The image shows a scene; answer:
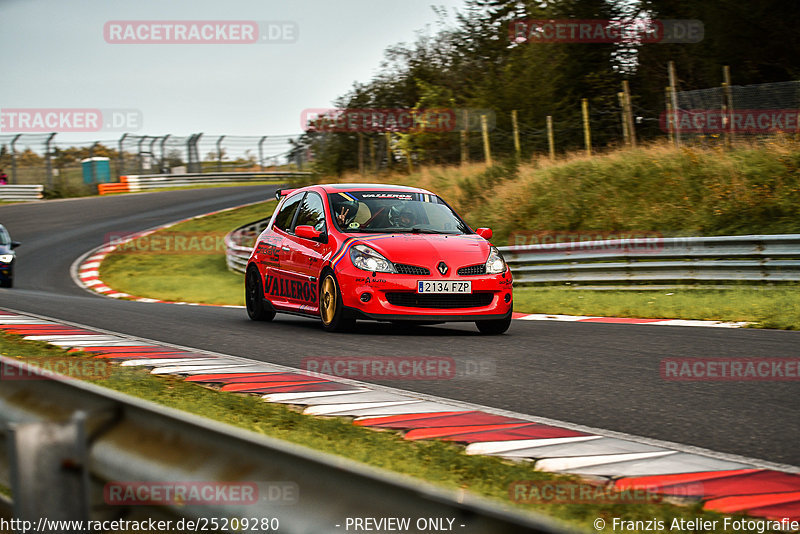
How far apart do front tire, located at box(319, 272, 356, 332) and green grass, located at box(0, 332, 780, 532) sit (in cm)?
316

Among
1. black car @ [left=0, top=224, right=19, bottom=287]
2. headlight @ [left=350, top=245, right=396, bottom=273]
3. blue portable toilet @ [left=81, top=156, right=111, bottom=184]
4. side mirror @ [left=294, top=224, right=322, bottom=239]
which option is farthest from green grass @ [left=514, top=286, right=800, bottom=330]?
blue portable toilet @ [left=81, top=156, right=111, bottom=184]

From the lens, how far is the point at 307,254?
10.0 meters

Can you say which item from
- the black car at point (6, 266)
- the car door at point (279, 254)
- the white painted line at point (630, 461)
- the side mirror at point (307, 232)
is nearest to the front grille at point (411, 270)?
the side mirror at point (307, 232)

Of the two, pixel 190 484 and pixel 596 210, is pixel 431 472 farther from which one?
pixel 596 210

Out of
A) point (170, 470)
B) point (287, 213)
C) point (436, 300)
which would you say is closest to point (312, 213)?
point (287, 213)

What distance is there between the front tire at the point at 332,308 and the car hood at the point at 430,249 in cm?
53

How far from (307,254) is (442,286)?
179 cm

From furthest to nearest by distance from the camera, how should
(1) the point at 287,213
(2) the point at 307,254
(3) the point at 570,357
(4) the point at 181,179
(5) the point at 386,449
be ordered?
(4) the point at 181,179 < (1) the point at 287,213 < (2) the point at 307,254 < (3) the point at 570,357 < (5) the point at 386,449

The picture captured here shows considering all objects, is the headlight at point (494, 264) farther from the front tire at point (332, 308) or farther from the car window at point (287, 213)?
the car window at point (287, 213)

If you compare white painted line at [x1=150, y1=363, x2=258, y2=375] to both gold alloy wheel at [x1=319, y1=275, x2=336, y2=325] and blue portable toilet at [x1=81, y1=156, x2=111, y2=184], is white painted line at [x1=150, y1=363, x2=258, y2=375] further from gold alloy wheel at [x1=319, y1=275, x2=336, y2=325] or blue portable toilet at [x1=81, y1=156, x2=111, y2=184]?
blue portable toilet at [x1=81, y1=156, x2=111, y2=184]

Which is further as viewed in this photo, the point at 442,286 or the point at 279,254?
the point at 279,254

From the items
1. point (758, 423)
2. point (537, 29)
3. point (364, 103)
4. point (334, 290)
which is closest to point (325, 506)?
point (758, 423)

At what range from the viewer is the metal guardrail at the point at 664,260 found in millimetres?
13453

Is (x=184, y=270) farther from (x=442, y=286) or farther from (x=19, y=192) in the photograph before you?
(x=19, y=192)
